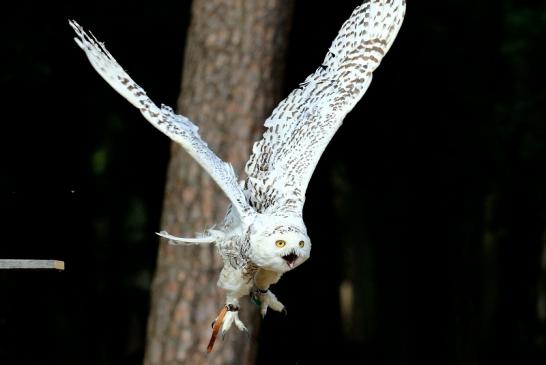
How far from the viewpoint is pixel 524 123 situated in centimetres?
1880

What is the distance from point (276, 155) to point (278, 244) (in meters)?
1.46

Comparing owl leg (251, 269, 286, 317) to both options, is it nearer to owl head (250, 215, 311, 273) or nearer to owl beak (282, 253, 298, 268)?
owl head (250, 215, 311, 273)

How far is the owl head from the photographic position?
7.48 metres

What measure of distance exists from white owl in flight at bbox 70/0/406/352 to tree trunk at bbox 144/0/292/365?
83.4 inches

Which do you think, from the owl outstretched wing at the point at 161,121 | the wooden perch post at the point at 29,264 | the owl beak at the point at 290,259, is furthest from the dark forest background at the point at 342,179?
the wooden perch post at the point at 29,264

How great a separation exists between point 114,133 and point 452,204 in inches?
194

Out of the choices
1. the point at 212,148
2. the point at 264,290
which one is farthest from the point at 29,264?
the point at 212,148

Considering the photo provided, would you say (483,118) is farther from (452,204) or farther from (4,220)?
(4,220)

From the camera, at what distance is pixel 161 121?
8125 mm

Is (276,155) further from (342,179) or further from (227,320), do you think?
(342,179)

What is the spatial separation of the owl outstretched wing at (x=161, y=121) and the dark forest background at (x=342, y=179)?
17.9 ft

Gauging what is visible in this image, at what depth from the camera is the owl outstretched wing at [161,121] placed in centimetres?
804

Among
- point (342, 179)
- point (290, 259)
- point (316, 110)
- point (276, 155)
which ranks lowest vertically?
point (290, 259)

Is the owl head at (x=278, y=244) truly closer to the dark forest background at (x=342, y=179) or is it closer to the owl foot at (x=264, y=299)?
the owl foot at (x=264, y=299)
